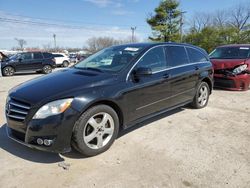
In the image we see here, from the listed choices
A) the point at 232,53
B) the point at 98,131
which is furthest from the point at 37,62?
the point at 98,131

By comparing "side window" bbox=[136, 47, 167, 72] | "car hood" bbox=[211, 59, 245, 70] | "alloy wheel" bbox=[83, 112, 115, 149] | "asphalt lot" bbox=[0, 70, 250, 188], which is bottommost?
"asphalt lot" bbox=[0, 70, 250, 188]

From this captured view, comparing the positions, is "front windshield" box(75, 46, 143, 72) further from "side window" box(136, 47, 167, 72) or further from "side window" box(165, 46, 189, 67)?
"side window" box(165, 46, 189, 67)

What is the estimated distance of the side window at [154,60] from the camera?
385 centimetres

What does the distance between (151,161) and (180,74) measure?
6.90ft

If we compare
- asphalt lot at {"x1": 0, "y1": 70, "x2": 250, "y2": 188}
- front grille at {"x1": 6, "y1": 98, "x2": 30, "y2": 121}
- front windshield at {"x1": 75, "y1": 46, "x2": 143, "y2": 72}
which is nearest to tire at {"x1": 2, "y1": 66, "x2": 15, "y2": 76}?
asphalt lot at {"x1": 0, "y1": 70, "x2": 250, "y2": 188}

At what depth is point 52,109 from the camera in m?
2.81

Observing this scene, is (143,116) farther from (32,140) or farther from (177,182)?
(32,140)

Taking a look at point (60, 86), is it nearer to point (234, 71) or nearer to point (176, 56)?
point (176, 56)

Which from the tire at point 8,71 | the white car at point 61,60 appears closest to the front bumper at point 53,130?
the tire at point 8,71

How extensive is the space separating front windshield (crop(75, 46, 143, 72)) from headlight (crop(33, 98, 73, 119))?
3.53 ft

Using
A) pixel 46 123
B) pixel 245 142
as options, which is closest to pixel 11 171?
pixel 46 123

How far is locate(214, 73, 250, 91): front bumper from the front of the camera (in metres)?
7.35

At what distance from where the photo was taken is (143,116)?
12.6ft

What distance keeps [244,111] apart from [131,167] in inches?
146
